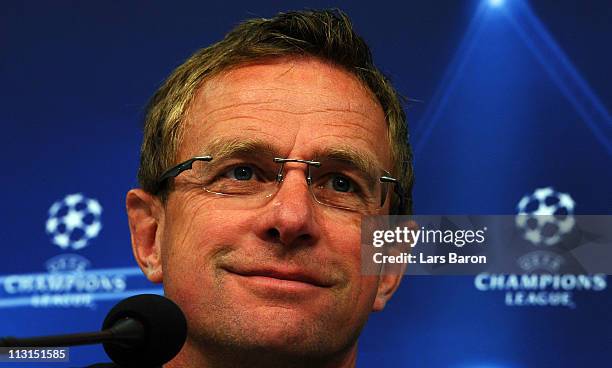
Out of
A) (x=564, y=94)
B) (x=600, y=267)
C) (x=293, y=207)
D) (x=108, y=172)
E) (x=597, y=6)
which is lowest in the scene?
(x=293, y=207)

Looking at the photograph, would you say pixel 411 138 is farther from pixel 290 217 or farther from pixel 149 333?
pixel 149 333

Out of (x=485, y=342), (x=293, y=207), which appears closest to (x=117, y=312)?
(x=293, y=207)

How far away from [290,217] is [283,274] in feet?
0.28

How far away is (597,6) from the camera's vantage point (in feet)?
6.19

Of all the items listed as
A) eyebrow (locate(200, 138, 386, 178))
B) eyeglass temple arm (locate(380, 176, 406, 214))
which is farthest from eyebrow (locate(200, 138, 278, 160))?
eyeglass temple arm (locate(380, 176, 406, 214))

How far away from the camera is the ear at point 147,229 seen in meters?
1.46

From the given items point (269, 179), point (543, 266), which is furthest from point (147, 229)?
point (543, 266)

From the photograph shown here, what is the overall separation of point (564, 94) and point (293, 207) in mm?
870

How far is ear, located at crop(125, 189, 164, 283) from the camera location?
1.46 meters

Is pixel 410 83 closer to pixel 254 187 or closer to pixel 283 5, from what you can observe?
pixel 283 5

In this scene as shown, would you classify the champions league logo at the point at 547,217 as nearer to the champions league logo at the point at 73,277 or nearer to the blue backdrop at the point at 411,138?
the blue backdrop at the point at 411,138

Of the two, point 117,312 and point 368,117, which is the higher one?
point 368,117

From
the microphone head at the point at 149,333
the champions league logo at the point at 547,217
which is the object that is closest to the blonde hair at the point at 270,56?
the champions league logo at the point at 547,217

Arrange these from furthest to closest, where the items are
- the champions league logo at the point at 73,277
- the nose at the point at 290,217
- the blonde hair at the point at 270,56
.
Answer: the champions league logo at the point at 73,277 → the blonde hair at the point at 270,56 → the nose at the point at 290,217
